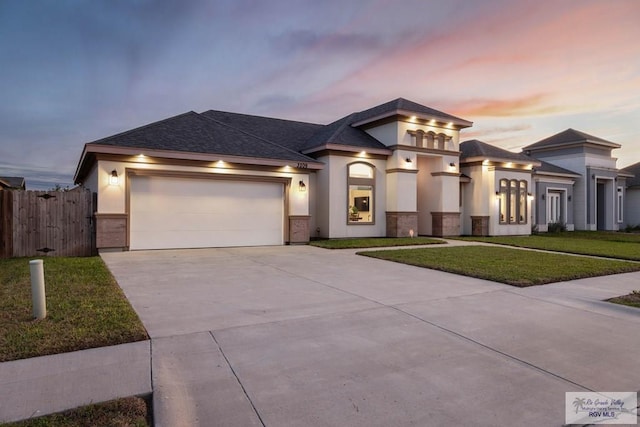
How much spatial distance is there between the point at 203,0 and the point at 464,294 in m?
11.3

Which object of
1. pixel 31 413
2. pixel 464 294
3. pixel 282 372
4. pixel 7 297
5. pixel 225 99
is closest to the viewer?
pixel 31 413

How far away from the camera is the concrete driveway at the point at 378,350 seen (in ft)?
8.89

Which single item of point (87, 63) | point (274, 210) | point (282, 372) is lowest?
point (282, 372)

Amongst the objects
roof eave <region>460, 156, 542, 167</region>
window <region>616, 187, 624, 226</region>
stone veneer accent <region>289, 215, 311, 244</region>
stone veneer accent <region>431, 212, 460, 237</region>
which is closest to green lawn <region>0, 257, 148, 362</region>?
stone veneer accent <region>289, 215, 311, 244</region>

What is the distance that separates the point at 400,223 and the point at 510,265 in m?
8.09

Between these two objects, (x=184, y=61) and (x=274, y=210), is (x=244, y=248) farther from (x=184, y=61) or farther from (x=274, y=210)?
(x=184, y=61)

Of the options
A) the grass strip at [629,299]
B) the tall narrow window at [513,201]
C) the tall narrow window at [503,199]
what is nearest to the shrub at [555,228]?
the tall narrow window at [513,201]

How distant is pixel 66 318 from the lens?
15.1 ft

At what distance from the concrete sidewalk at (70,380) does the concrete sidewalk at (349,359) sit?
16 millimetres

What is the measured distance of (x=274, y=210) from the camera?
14469 mm

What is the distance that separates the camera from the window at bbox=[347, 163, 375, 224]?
16.7 m

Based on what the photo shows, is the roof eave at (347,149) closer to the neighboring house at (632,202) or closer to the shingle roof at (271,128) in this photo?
the shingle roof at (271,128)

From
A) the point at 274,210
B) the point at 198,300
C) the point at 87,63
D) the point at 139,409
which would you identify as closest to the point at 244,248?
Answer: the point at 274,210

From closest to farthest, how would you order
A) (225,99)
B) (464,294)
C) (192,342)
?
1. (192,342)
2. (464,294)
3. (225,99)
